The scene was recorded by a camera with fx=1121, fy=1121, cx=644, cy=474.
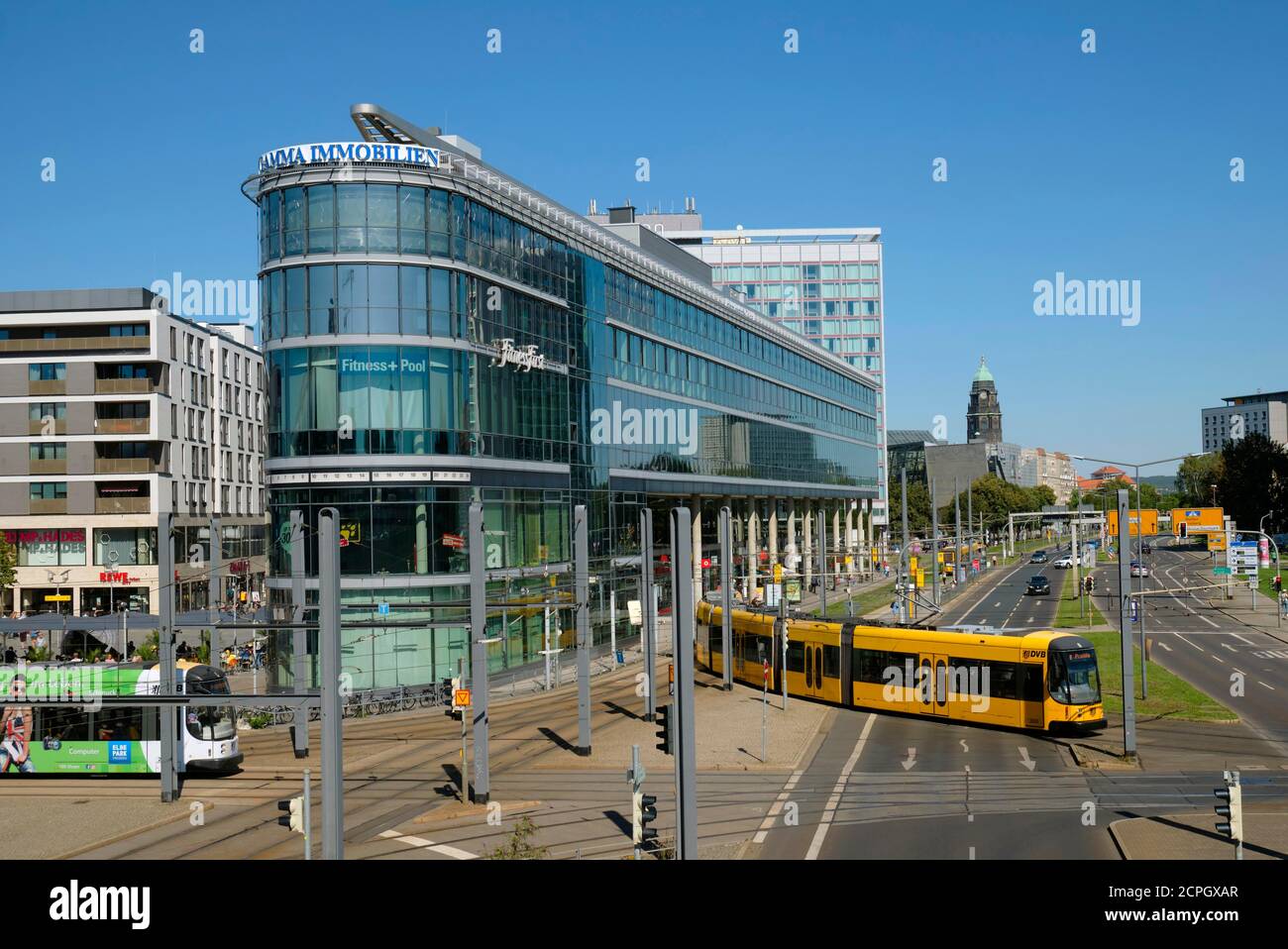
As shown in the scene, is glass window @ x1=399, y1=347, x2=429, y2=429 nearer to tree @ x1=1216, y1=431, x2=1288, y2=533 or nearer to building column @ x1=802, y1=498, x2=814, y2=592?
building column @ x1=802, y1=498, x2=814, y2=592

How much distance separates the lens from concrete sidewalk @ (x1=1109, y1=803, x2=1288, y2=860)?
1941 centimetres

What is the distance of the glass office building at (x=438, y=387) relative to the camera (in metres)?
41.9

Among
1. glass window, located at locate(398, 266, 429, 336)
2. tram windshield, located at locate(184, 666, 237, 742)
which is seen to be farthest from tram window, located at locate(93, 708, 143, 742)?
glass window, located at locate(398, 266, 429, 336)

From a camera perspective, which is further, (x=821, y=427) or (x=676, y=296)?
(x=821, y=427)

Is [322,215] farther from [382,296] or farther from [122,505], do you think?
[122,505]

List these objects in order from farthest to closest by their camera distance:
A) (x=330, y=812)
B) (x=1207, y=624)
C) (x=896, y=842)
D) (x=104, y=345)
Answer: (x=104, y=345) → (x=1207, y=624) → (x=896, y=842) → (x=330, y=812)

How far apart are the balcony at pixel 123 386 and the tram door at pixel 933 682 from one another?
55.4m

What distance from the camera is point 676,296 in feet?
217

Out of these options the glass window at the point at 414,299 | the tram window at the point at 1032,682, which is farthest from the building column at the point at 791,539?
the tram window at the point at 1032,682

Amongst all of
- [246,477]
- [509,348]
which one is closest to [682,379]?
[509,348]

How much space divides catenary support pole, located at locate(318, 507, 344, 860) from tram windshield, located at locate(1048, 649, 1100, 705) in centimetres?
2246
